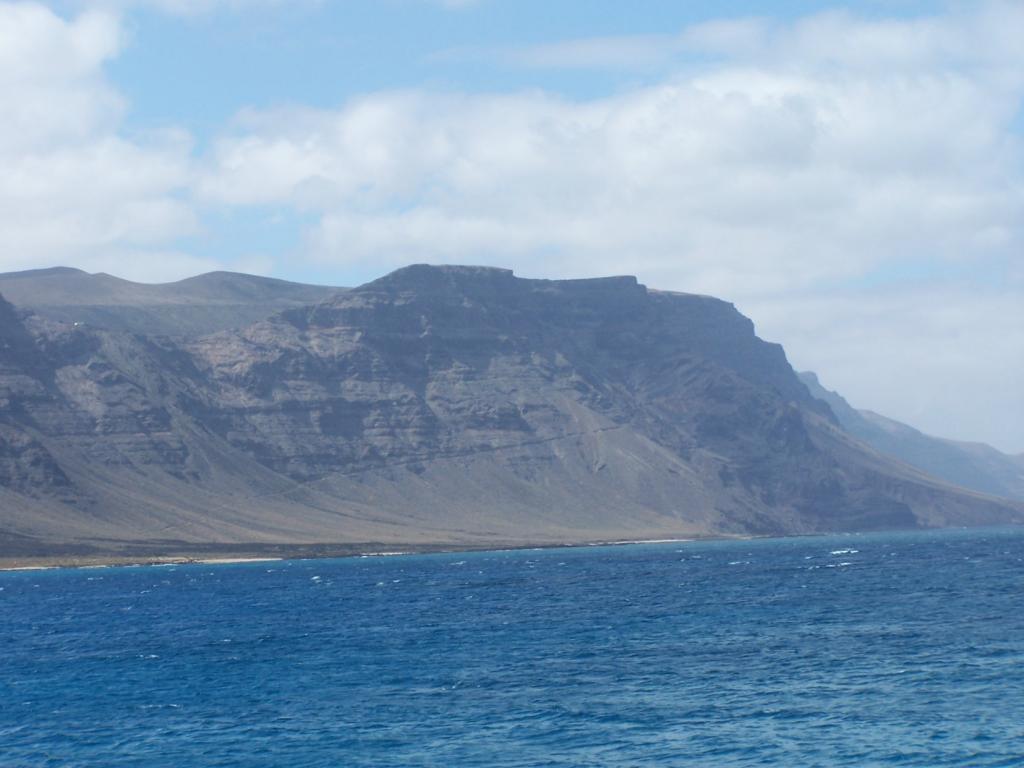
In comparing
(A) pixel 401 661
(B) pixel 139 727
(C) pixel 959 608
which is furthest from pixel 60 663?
(C) pixel 959 608

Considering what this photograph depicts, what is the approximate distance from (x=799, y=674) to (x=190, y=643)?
41.8m

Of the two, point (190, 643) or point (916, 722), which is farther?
point (190, 643)

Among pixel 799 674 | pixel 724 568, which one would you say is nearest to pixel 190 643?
pixel 799 674

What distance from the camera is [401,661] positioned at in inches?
2970

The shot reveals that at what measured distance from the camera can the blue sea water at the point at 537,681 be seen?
166ft

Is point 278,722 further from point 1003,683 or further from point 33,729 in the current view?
point 1003,683

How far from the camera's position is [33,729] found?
57094 mm

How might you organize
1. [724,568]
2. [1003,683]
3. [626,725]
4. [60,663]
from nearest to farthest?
[626,725]
[1003,683]
[60,663]
[724,568]

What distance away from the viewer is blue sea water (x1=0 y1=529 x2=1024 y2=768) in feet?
166

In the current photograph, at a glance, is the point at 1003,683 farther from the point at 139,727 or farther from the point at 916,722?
the point at 139,727

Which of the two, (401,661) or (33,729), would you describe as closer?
(33,729)

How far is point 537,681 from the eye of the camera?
65.5 m

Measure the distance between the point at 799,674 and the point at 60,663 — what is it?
40906 mm

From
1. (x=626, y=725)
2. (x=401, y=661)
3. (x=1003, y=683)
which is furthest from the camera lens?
(x=401, y=661)
